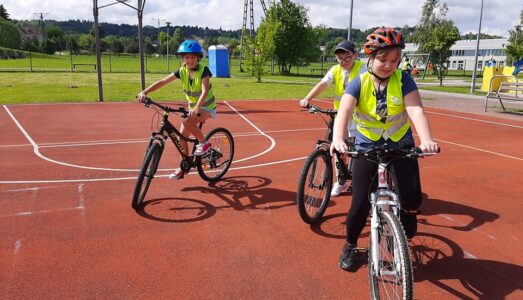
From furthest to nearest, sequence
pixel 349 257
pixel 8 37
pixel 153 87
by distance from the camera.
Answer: pixel 8 37
pixel 153 87
pixel 349 257

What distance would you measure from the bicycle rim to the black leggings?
8.14 ft

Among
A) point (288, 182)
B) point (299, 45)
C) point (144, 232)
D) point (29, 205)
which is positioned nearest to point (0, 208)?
point (29, 205)

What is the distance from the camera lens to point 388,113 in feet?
10.0

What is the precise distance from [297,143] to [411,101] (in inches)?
230

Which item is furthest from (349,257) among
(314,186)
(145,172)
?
(145,172)

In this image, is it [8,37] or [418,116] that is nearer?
[418,116]

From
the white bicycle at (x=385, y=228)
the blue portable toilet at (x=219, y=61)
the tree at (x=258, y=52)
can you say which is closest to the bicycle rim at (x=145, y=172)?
the white bicycle at (x=385, y=228)

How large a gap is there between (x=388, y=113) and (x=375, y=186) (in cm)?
57

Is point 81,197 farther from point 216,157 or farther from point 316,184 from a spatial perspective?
point 316,184

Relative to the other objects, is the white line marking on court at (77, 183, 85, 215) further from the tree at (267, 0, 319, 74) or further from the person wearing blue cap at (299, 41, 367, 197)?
the tree at (267, 0, 319, 74)

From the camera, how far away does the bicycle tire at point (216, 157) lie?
5.79 meters

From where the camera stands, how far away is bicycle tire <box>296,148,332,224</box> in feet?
13.5

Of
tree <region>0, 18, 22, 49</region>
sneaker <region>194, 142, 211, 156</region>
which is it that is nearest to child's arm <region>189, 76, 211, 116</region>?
sneaker <region>194, 142, 211, 156</region>

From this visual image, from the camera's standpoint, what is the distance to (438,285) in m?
3.28
